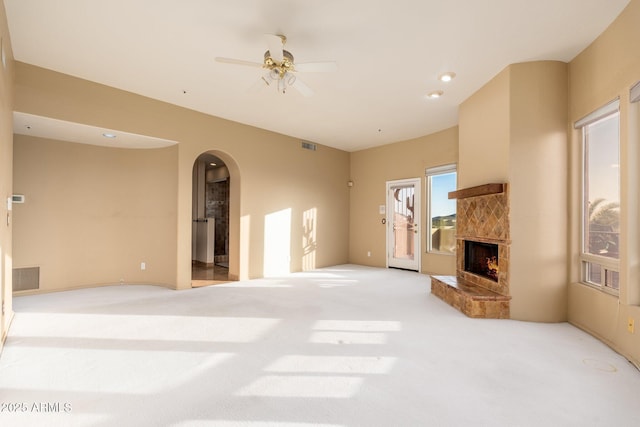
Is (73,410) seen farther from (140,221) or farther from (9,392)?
(140,221)

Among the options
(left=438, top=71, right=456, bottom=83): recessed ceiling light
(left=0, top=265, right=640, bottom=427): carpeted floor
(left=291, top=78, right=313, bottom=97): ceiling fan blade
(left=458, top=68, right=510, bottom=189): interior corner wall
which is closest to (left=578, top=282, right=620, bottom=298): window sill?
(left=0, top=265, right=640, bottom=427): carpeted floor

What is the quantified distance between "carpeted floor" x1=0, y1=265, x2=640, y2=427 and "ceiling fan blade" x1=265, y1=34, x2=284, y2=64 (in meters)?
2.68

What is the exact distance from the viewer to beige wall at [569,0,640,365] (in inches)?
106

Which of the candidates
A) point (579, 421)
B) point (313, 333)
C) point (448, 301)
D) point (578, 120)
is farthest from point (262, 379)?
point (578, 120)

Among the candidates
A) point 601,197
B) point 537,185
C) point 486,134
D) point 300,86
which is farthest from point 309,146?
point 601,197

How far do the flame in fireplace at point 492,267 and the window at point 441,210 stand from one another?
1984mm

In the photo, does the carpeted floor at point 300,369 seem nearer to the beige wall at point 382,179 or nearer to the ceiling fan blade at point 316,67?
the ceiling fan blade at point 316,67

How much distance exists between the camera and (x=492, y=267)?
165 inches

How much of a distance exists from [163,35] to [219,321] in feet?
9.84

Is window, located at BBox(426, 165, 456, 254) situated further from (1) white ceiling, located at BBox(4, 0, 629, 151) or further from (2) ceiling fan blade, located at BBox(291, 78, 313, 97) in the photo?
(2) ceiling fan blade, located at BBox(291, 78, 313, 97)

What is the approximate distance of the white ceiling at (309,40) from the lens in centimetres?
272

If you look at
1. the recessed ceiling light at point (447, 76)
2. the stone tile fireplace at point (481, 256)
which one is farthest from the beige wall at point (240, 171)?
the recessed ceiling light at point (447, 76)

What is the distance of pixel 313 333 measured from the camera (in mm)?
3207

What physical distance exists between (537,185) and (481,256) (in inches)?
49.6
